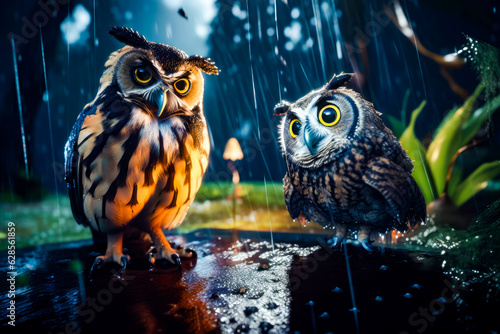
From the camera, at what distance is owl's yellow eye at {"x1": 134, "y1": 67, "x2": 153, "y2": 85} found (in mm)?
1386

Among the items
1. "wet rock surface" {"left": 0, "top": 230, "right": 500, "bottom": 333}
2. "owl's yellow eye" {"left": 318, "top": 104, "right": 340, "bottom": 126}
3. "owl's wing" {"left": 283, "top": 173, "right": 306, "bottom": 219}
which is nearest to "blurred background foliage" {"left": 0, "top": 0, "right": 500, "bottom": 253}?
"owl's yellow eye" {"left": 318, "top": 104, "right": 340, "bottom": 126}

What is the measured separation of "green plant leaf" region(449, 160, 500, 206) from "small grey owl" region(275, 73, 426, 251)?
1.32m

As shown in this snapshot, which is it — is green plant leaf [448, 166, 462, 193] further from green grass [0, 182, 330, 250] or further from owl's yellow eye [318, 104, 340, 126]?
owl's yellow eye [318, 104, 340, 126]

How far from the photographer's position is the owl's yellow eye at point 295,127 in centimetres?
161

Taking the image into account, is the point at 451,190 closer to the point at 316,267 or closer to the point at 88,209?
the point at 316,267

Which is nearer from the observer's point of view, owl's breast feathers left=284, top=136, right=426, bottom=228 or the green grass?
owl's breast feathers left=284, top=136, right=426, bottom=228

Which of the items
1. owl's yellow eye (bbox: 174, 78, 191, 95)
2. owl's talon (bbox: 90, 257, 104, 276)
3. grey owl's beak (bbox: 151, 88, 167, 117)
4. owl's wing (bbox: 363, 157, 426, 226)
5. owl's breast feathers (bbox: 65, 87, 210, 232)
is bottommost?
owl's talon (bbox: 90, 257, 104, 276)

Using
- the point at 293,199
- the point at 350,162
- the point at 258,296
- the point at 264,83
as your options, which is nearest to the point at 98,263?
the point at 258,296

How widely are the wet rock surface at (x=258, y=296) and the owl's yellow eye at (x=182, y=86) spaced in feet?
3.26

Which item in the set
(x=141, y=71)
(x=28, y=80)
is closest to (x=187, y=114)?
(x=141, y=71)

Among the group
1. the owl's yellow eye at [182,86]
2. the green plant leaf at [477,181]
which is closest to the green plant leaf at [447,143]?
the green plant leaf at [477,181]

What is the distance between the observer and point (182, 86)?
4.94 ft

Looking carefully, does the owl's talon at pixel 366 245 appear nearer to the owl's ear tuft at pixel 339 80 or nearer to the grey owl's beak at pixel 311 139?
the grey owl's beak at pixel 311 139

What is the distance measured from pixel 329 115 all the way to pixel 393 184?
499 millimetres
